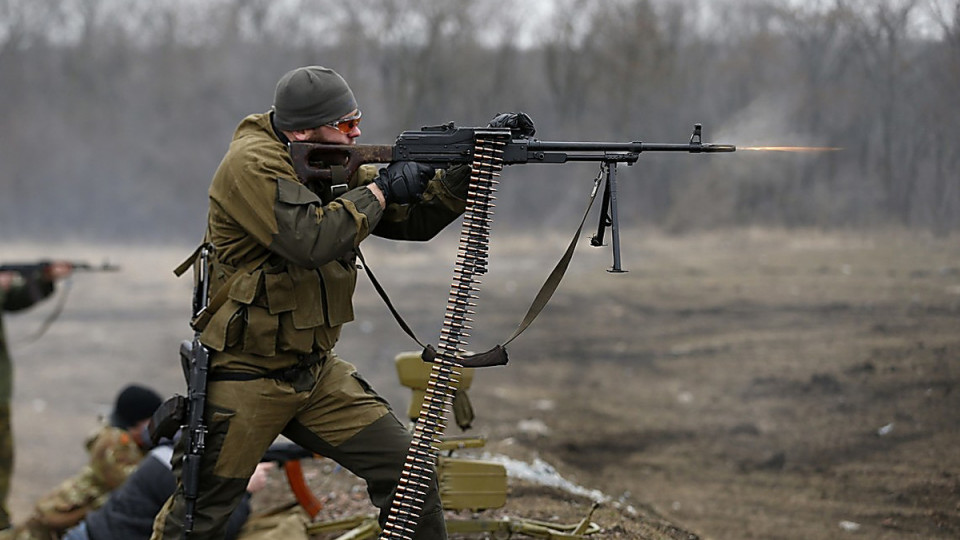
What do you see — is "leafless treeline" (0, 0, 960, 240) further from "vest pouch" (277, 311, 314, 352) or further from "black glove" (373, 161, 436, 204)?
"vest pouch" (277, 311, 314, 352)

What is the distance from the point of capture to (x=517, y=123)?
4051 millimetres

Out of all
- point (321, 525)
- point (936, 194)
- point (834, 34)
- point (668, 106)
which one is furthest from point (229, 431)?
point (668, 106)

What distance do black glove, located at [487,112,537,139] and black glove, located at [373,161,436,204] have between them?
39cm

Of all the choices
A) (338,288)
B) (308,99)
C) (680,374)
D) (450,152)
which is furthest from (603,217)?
(680,374)

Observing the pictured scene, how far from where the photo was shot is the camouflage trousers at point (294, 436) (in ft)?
12.5

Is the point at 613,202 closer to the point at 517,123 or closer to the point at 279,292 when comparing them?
the point at 517,123

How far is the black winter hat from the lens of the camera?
20.1ft

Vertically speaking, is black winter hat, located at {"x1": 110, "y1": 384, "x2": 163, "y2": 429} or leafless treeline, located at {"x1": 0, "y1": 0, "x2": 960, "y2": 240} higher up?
leafless treeline, located at {"x1": 0, "y1": 0, "x2": 960, "y2": 240}

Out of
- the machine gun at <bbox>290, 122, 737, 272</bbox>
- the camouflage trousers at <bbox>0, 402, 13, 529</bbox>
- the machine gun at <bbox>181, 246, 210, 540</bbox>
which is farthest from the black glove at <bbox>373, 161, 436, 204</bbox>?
the camouflage trousers at <bbox>0, 402, 13, 529</bbox>

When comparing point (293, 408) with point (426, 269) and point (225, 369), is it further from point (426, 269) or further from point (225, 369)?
point (426, 269)

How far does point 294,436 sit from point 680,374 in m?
6.38

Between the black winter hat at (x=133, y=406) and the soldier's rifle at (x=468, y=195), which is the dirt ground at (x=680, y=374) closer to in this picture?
the black winter hat at (x=133, y=406)

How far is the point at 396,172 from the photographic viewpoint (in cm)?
385

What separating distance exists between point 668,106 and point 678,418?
5072 millimetres
